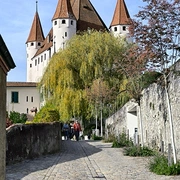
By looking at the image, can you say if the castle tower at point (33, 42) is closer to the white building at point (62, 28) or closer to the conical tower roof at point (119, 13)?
the white building at point (62, 28)

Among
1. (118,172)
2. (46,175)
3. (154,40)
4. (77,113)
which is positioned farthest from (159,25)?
(77,113)

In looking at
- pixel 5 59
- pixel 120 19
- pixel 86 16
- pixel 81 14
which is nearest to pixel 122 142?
pixel 5 59

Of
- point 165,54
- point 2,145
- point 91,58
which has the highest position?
point 91,58

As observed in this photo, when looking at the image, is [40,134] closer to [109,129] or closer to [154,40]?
[154,40]

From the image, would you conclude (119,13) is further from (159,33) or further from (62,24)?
(159,33)

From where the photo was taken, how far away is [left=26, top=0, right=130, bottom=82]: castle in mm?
67625

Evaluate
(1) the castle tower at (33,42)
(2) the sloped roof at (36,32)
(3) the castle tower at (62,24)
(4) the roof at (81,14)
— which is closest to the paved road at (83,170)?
(3) the castle tower at (62,24)

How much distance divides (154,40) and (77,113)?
84.6 feet

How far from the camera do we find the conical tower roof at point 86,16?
7206 centimetres

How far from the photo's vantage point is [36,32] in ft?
286

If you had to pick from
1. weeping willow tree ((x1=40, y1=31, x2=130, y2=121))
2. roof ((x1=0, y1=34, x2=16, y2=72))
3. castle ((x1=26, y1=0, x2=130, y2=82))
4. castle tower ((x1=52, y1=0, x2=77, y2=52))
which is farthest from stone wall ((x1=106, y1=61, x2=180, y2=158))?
castle tower ((x1=52, y1=0, x2=77, y2=52))

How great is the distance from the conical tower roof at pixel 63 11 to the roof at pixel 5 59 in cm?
6170

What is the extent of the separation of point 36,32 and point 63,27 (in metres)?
20.9

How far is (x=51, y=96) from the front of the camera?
4012 cm
